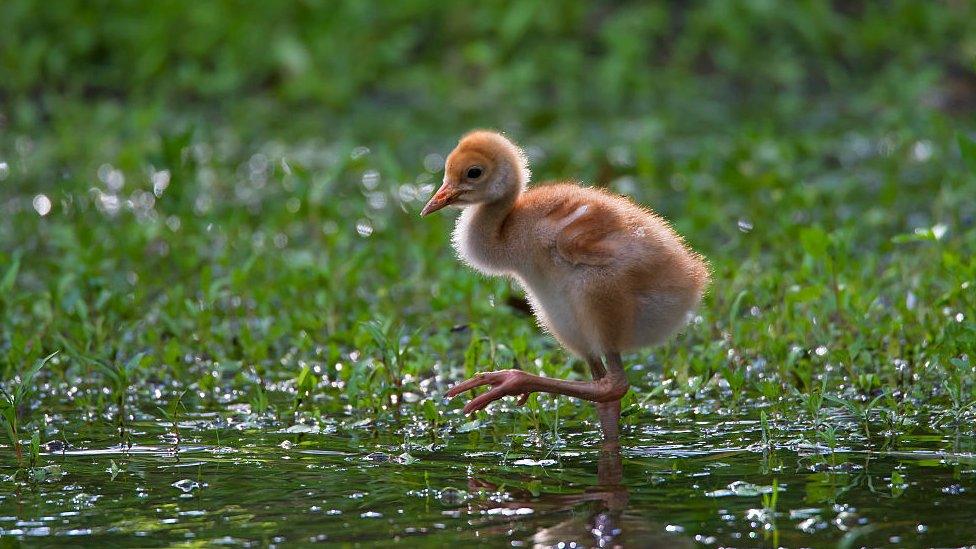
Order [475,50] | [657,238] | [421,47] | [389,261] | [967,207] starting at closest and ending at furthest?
[657,238]
[389,261]
[967,207]
[475,50]
[421,47]

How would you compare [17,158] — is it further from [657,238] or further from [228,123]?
[657,238]

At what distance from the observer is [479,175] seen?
17.6ft

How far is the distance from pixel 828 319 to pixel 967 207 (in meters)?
2.35

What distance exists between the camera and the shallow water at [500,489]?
13.7ft

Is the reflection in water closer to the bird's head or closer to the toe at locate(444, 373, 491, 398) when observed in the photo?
the toe at locate(444, 373, 491, 398)

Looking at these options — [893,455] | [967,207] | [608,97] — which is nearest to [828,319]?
[893,455]

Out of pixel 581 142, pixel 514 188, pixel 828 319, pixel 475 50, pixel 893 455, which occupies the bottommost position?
pixel 893 455

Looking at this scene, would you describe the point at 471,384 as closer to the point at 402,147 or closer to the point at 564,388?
the point at 564,388

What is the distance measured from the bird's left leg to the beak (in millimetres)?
676

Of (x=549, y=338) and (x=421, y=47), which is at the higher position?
(x=421, y=47)

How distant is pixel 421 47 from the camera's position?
12867mm

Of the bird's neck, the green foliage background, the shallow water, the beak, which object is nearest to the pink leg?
the shallow water

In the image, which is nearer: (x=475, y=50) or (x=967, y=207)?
(x=967, y=207)

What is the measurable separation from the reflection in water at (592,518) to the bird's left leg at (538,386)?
0.38 m
